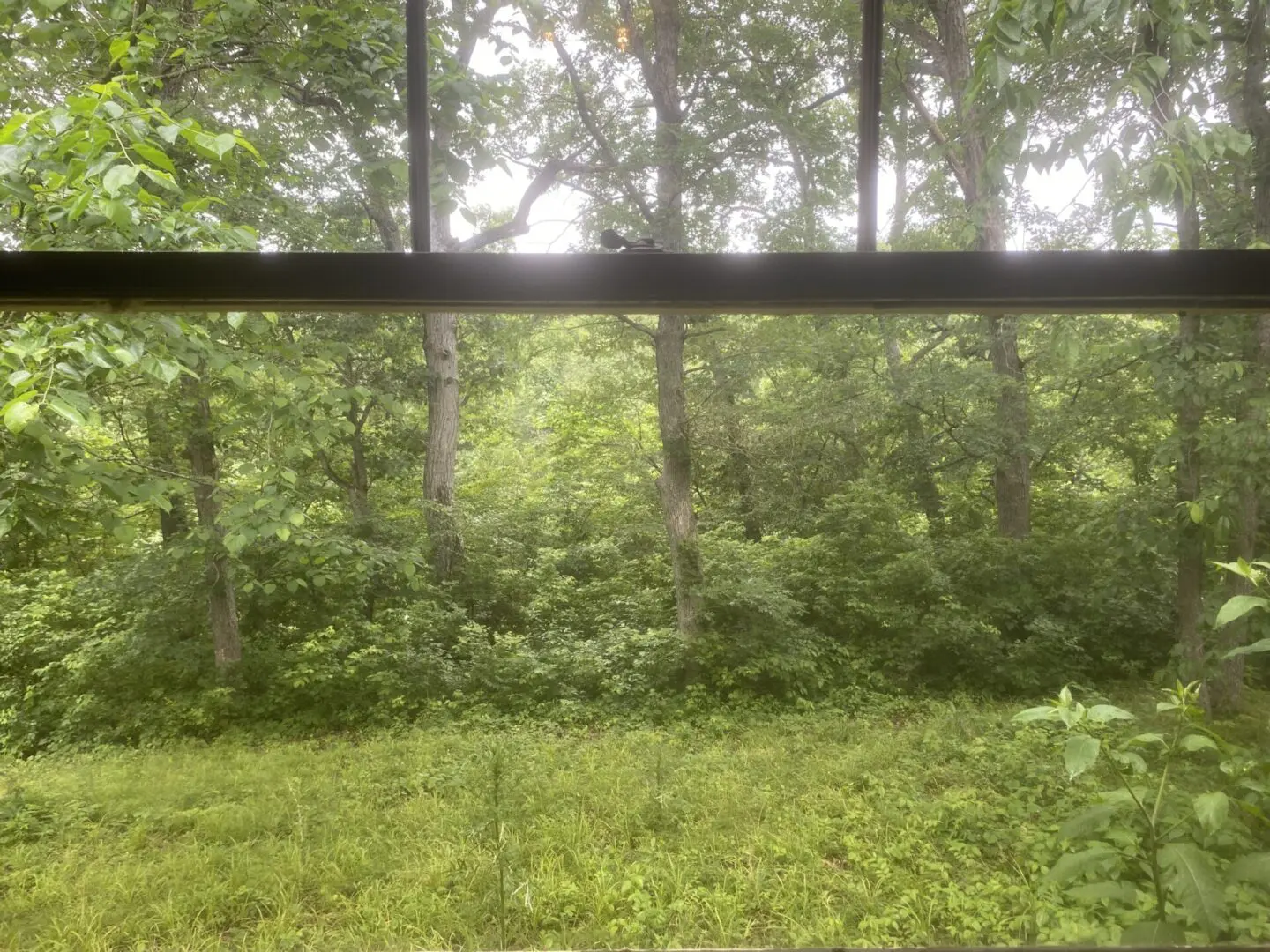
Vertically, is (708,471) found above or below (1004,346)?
below

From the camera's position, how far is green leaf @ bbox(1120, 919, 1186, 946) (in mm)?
1396

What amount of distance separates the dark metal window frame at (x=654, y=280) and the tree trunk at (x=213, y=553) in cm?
348

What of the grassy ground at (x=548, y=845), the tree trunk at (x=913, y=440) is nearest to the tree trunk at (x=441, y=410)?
the grassy ground at (x=548, y=845)

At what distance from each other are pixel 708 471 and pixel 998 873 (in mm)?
3691

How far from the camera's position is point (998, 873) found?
248 cm

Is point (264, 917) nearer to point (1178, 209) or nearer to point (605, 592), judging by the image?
point (605, 592)

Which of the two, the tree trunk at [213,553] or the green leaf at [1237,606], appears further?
the tree trunk at [213,553]

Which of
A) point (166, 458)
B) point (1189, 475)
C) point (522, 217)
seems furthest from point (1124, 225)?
point (166, 458)

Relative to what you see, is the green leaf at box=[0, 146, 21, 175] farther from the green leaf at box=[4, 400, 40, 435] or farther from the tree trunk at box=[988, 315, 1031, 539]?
the tree trunk at box=[988, 315, 1031, 539]

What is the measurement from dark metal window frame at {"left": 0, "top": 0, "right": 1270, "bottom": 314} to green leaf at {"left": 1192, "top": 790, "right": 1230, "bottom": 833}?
1.12 meters

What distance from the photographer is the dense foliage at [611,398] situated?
187 centimetres

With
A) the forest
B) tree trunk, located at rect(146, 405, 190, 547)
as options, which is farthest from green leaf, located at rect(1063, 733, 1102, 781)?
tree trunk, located at rect(146, 405, 190, 547)

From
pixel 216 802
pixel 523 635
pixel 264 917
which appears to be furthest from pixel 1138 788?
pixel 216 802

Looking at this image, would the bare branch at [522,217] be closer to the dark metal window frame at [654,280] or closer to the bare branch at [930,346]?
the dark metal window frame at [654,280]
